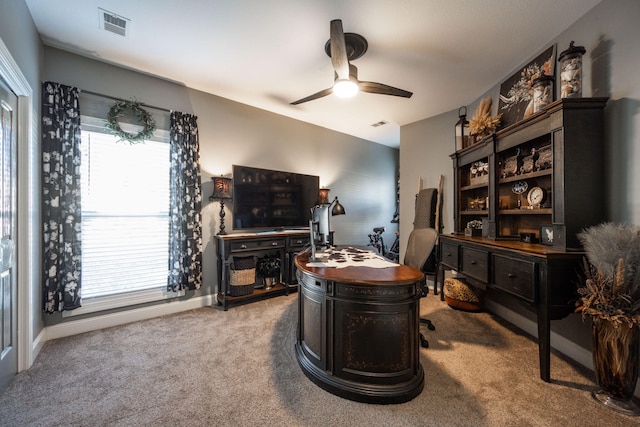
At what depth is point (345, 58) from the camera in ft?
6.56

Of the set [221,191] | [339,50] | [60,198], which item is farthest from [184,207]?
[339,50]

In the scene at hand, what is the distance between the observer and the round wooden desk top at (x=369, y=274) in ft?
5.15

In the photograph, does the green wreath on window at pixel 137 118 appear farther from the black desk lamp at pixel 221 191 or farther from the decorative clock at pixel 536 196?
the decorative clock at pixel 536 196

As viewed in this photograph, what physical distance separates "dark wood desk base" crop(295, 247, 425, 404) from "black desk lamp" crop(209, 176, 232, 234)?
2.13m

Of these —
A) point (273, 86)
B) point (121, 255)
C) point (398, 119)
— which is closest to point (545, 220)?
point (398, 119)

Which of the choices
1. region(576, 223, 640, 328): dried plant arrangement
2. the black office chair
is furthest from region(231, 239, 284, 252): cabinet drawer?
region(576, 223, 640, 328): dried plant arrangement

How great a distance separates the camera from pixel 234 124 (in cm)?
364

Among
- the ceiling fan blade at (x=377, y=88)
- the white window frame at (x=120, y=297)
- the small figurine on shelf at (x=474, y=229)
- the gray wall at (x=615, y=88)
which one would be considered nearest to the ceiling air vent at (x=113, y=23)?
the white window frame at (x=120, y=297)

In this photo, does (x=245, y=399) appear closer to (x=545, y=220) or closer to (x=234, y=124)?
(x=545, y=220)

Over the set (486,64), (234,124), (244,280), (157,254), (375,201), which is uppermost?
(486,64)

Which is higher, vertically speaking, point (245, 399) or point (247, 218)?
point (247, 218)

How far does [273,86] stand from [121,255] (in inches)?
103

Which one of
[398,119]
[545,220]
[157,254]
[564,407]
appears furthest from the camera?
[398,119]

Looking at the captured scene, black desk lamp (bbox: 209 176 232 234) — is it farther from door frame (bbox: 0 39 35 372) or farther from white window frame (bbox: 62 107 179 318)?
door frame (bbox: 0 39 35 372)
